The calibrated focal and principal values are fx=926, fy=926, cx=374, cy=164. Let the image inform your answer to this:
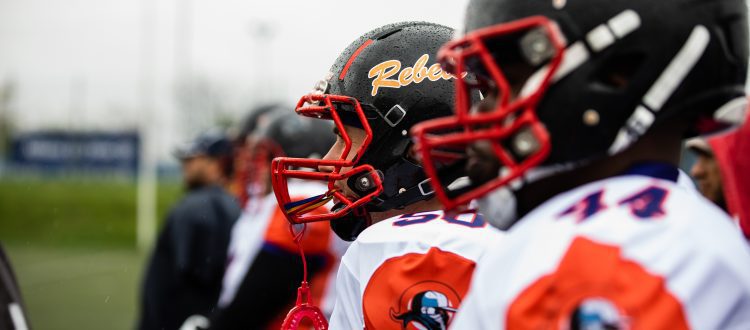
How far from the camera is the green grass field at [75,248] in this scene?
11188mm

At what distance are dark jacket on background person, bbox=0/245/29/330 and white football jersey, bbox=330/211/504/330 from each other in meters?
0.92

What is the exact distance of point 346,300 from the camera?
2428 millimetres

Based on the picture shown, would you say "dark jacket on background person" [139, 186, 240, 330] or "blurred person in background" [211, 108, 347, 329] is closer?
"blurred person in background" [211, 108, 347, 329]

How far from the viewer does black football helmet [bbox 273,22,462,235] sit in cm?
250

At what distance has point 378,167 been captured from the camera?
2549mm

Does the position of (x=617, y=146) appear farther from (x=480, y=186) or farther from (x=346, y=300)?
(x=346, y=300)

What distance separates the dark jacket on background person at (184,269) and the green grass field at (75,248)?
0.97 metres

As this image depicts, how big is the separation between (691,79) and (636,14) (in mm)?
149

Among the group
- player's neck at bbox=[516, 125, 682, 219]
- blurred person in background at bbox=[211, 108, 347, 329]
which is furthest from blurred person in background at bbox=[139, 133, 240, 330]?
player's neck at bbox=[516, 125, 682, 219]

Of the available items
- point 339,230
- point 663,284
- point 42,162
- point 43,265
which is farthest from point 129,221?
point 663,284

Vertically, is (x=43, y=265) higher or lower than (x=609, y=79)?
lower

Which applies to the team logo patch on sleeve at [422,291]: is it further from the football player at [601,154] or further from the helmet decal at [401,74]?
the helmet decal at [401,74]

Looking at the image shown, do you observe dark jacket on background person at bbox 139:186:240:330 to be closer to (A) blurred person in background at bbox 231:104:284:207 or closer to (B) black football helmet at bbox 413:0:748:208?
(A) blurred person in background at bbox 231:104:284:207

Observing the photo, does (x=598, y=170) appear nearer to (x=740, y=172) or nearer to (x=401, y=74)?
(x=401, y=74)
